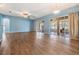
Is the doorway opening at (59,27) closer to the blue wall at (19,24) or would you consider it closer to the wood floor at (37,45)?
the wood floor at (37,45)

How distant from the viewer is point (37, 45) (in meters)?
3.48

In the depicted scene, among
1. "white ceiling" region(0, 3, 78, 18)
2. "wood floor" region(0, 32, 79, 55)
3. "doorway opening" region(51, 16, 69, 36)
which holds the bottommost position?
"wood floor" region(0, 32, 79, 55)

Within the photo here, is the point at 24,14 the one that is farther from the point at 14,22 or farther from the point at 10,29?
the point at 10,29

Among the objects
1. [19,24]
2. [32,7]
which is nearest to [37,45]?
[19,24]

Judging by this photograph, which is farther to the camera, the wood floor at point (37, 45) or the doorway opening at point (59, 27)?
the doorway opening at point (59, 27)

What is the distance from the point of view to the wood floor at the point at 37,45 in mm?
3073

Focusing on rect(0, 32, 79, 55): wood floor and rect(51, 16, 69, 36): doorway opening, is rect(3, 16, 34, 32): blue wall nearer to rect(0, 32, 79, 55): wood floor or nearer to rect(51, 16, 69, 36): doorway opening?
rect(0, 32, 79, 55): wood floor

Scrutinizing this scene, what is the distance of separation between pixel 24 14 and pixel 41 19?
600 mm

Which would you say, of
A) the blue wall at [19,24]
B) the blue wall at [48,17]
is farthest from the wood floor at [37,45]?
the blue wall at [48,17]

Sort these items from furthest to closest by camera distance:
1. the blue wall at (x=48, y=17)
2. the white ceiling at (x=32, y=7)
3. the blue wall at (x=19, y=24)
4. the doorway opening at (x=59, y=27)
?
the doorway opening at (x=59, y=27) < the blue wall at (x=48, y=17) < the blue wall at (x=19, y=24) < the white ceiling at (x=32, y=7)

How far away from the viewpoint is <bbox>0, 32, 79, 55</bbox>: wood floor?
121 inches

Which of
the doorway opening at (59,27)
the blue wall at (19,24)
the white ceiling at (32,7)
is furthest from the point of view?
the doorway opening at (59,27)

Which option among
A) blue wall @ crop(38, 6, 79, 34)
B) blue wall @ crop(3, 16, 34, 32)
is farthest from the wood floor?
blue wall @ crop(38, 6, 79, 34)

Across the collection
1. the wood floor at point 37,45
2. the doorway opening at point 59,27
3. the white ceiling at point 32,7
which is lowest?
the wood floor at point 37,45
